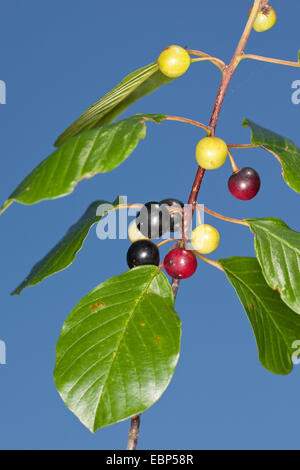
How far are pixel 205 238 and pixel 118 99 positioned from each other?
0.87 feet

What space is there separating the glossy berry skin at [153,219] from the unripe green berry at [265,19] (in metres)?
0.31

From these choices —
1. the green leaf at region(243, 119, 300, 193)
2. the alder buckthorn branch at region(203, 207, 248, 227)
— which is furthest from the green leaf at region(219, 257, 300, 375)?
the green leaf at region(243, 119, 300, 193)

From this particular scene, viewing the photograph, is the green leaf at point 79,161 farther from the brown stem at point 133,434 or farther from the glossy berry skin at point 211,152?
the brown stem at point 133,434

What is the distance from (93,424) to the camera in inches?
32.2

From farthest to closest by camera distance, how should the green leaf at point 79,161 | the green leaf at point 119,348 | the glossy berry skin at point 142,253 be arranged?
the glossy berry skin at point 142,253 → the green leaf at point 119,348 → the green leaf at point 79,161

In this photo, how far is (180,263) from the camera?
2.92 ft

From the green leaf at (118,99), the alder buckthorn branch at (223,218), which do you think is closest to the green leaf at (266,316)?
the alder buckthorn branch at (223,218)

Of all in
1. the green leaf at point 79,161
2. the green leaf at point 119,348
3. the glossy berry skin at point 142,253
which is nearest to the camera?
the green leaf at point 79,161

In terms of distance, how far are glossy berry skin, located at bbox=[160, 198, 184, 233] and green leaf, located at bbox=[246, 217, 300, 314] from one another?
0.40 ft

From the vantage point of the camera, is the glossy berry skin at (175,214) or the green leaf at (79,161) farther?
the glossy berry skin at (175,214)

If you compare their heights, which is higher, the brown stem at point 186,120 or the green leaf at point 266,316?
the brown stem at point 186,120

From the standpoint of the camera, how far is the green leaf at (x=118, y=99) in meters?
0.93

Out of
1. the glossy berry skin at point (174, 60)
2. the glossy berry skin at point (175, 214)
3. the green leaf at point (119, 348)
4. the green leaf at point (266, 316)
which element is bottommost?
the green leaf at point (119, 348)

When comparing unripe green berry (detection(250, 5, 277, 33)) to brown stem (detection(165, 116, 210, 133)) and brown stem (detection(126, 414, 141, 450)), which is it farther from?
brown stem (detection(126, 414, 141, 450))
